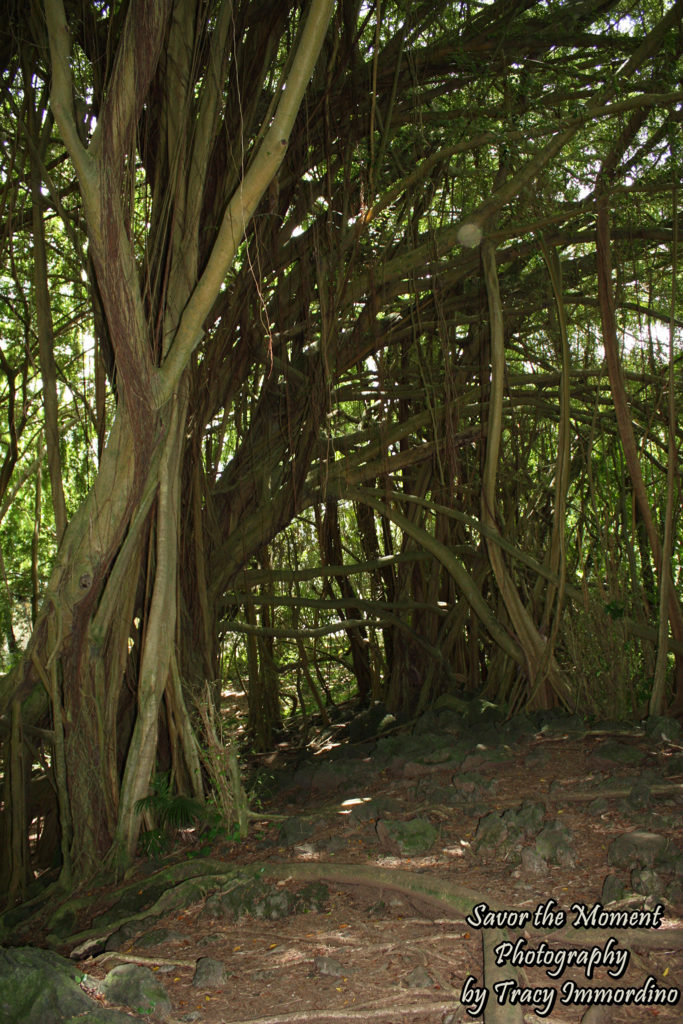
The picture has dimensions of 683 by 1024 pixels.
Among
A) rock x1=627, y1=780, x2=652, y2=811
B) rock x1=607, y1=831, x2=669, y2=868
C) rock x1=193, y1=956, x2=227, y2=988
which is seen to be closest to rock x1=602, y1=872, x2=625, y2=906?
rock x1=607, y1=831, x2=669, y2=868

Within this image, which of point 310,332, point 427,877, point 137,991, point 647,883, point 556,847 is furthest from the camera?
point 310,332

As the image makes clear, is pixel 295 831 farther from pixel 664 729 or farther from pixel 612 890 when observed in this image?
pixel 664 729

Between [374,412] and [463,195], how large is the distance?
149cm

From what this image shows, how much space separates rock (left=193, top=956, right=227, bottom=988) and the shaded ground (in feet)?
0.04

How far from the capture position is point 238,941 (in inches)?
78.8

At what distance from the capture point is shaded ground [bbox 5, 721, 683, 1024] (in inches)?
64.9

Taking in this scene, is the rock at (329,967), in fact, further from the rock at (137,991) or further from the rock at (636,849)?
the rock at (636,849)

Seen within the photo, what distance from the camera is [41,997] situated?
148 centimetres

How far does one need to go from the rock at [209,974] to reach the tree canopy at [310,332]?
1.03 m

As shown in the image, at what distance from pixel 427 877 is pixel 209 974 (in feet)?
2.01

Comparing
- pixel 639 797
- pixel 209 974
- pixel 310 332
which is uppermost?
pixel 310 332

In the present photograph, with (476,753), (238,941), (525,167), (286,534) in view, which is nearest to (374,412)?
(286,534)

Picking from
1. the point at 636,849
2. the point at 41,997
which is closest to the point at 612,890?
the point at 636,849

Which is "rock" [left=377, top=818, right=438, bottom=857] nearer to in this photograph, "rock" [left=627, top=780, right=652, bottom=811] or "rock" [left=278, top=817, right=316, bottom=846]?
"rock" [left=278, top=817, right=316, bottom=846]
